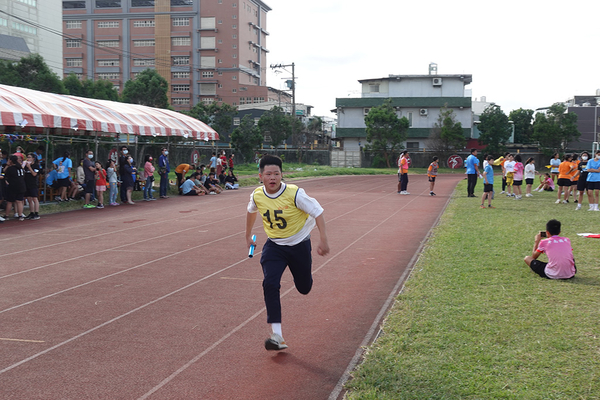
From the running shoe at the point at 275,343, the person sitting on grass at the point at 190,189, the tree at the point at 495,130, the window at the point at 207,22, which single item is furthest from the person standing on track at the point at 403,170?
the window at the point at 207,22

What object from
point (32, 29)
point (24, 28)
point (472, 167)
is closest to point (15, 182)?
point (472, 167)

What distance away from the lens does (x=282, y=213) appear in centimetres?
513

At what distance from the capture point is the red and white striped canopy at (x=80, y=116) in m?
A: 15.9

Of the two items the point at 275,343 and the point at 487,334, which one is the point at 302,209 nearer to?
the point at 275,343

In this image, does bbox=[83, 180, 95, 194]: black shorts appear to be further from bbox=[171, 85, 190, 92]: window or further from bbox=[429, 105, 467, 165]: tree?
bbox=[171, 85, 190, 92]: window

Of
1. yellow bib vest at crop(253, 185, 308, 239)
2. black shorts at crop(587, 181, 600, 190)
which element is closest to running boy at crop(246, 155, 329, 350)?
yellow bib vest at crop(253, 185, 308, 239)

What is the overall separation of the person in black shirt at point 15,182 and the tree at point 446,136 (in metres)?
46.5

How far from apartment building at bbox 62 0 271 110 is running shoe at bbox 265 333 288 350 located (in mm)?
89101

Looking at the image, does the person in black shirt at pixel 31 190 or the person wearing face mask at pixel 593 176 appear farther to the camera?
the person wearing face mask at pixel 593 176

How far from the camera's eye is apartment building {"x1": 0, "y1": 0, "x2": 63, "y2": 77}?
7719 centimetres

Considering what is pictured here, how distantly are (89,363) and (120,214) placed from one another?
12136 millimetres

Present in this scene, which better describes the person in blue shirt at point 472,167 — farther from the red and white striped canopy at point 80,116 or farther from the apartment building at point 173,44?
the apartment building at point 173,44

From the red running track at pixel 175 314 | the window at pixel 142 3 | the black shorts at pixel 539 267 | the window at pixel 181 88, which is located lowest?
the red running track at pixel 175 314

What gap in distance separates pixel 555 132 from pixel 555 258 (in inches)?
2092
